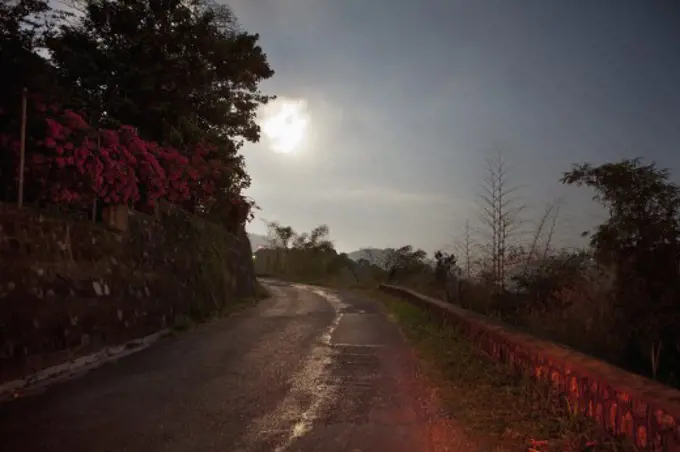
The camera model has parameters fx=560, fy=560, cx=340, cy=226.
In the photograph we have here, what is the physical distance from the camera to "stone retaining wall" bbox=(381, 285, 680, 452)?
388 centimetres

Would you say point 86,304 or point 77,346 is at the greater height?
point 86,304

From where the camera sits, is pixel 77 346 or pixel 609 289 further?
pixel 609 289

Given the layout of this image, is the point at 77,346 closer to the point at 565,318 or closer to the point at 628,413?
the point at 628,413

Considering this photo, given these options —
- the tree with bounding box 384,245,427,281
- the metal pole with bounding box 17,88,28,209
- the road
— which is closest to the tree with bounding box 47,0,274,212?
the metal pole with bounding box 17,88,28,209

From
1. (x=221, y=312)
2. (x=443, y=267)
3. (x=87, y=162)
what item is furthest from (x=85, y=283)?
(x=443, y=267)

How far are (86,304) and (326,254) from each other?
4514 centimetres

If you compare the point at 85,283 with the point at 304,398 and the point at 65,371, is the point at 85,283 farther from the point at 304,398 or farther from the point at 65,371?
the point at 304,398

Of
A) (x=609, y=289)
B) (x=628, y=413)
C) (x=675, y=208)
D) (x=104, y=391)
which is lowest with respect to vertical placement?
(x=104, y=391)

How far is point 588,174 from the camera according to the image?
32.5 feet

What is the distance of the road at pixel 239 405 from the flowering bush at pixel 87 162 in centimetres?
284

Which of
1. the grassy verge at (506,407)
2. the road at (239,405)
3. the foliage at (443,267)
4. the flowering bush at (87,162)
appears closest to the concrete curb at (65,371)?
the road at (239,405)

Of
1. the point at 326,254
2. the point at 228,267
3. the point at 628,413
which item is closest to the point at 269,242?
the point at 326,254

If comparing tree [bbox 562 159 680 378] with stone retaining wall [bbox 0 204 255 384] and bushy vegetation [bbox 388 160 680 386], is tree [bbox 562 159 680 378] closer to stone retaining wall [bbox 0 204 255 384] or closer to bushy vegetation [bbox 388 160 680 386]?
bushy vegetation [bbox 388 160 680 386]

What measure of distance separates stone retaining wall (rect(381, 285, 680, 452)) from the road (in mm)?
1157
